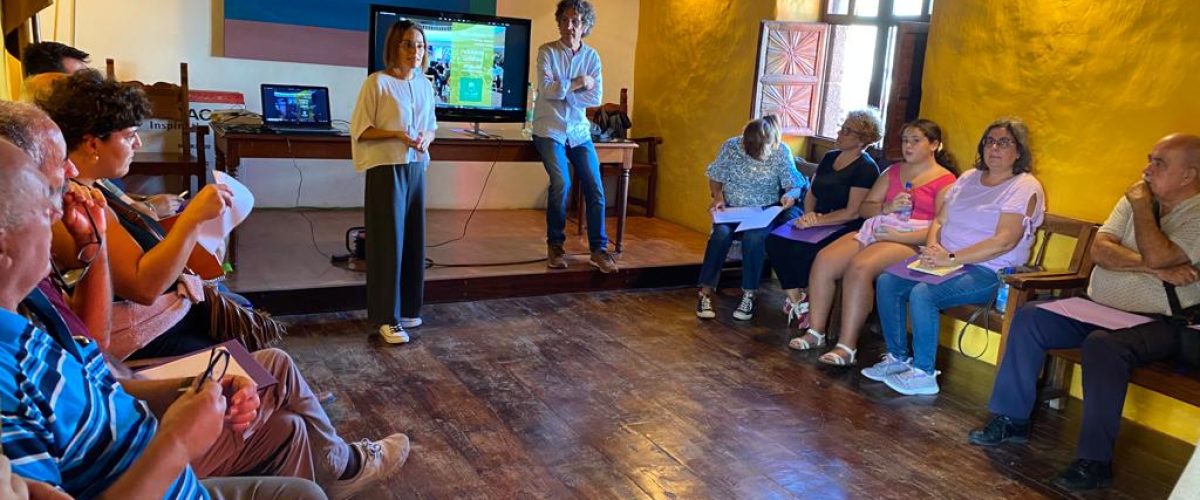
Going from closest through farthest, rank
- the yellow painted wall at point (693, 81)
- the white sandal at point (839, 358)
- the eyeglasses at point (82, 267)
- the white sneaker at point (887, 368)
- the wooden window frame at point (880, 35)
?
the eyeglasses at point (82, 267) → the white sneaker at point (887, 368) → the white sandal at point (839, 358) → the wooden window frame at point (880, 35) → the yellow painted wall at point (693, 81)

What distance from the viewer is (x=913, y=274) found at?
3.79 m

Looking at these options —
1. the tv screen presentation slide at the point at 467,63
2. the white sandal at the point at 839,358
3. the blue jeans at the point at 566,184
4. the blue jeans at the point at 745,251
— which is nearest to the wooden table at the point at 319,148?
the blue jeans at the point at 566,184

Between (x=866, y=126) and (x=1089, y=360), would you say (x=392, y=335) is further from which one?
(x=1089, y=360)

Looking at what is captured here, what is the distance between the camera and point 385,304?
3.87 meters

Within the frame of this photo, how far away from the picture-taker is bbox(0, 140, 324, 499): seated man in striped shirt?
1117 millimetres

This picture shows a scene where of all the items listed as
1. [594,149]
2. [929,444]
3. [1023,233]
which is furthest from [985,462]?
[594,149]

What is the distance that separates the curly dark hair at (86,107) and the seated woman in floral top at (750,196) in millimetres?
2956

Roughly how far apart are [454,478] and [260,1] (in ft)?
13.2

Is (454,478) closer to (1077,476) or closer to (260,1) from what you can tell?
(1077,476)

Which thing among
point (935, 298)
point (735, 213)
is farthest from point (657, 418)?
point (735, 213)

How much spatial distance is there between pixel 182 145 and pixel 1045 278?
4.24 metres

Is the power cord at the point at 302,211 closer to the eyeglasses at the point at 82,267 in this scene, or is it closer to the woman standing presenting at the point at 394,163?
the woman standing presenting at the point at 394,163

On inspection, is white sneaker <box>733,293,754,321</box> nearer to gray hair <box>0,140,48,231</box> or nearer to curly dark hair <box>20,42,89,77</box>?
curly dark hair <box>20,42,89,77</box>

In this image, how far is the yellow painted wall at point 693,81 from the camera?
5.80 m
